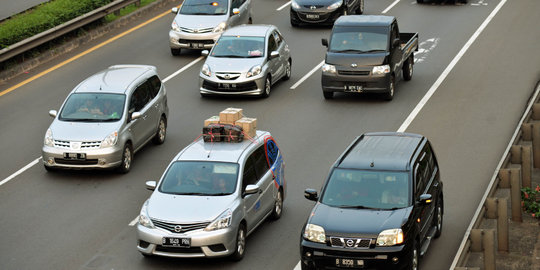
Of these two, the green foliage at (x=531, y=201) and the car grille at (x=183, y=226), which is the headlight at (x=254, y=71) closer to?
the green foliage at (x=531, y=201)

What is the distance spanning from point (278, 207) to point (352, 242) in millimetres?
4023

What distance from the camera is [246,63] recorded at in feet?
88.8

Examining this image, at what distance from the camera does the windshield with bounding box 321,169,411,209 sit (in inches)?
613

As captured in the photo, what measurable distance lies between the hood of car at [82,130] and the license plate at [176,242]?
18.6 ft

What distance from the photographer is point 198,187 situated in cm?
1697

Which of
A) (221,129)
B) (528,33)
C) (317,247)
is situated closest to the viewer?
(317,247)

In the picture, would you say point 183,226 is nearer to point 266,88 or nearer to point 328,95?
point 328,95

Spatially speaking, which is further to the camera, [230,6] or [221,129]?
[230,6]

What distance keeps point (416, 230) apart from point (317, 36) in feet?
63.7

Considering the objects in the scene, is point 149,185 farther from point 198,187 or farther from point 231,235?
point 231,235

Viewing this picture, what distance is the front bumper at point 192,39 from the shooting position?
3109cm

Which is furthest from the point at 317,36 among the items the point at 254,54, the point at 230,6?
the point at 254,54

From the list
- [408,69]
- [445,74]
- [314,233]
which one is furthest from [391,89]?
[314,233]

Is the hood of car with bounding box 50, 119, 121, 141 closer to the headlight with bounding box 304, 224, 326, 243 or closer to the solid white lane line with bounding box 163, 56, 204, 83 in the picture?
the headlight with bounding box 304, 224, 326, 243
